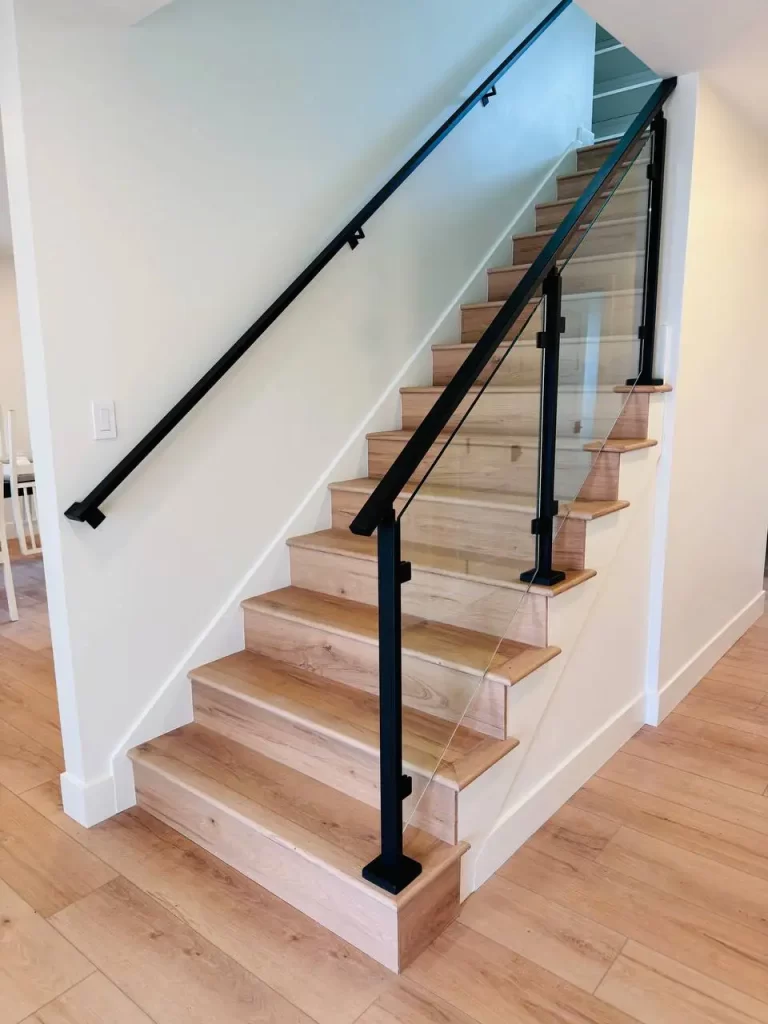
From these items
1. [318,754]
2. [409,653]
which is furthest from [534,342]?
[318,754]

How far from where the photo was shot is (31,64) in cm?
174

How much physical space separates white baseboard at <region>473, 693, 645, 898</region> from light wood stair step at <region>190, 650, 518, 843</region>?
0.19 meters

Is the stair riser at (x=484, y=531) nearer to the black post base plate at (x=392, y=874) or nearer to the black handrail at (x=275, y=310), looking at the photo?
the black post base plate at (x=392, y=874)

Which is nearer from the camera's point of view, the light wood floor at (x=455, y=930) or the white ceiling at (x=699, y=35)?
the light wood floor at (x=455, y=930)

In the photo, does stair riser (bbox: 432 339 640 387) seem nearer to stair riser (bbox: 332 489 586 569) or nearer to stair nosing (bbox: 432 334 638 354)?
stair nosing (bbox: 432 334 638 354)

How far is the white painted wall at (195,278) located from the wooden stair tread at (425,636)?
18cm

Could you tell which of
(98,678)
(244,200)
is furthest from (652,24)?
(98,678)

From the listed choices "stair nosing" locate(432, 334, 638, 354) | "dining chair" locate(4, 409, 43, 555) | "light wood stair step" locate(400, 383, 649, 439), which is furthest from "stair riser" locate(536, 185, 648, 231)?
"dining chair" locate(4, 409, 43, 555)

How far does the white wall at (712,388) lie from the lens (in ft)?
7.93

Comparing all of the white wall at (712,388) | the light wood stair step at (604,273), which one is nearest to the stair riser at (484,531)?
the white wall at (712,388)

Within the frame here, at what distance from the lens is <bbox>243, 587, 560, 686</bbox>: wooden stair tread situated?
5.49 ft

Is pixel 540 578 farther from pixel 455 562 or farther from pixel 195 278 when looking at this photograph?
pixel 195 278

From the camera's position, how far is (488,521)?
1.94 metres

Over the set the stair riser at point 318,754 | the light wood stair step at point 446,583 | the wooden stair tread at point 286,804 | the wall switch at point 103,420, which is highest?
the wall switch at point 103,420
